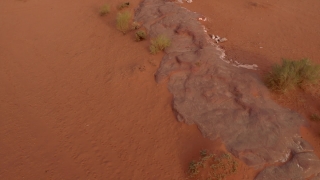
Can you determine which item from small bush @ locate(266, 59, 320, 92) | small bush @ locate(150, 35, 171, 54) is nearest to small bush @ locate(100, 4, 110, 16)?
small bush @ locate(150, 35, 171, 54)

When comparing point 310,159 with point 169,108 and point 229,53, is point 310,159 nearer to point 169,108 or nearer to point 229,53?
point 169,108

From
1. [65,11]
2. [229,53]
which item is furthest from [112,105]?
[65,11]

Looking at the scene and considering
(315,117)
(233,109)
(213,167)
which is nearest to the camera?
(213,167)

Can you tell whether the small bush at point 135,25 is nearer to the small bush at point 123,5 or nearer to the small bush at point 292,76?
the small bush at point 123,5

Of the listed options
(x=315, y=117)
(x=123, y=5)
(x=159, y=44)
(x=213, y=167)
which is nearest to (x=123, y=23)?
(x=123, y=5)

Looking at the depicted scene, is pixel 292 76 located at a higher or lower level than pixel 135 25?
higher

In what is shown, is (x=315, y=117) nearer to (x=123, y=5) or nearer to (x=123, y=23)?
(x=123, y=23)

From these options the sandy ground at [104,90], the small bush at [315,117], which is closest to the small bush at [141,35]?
the sandy ground at [104,90]
